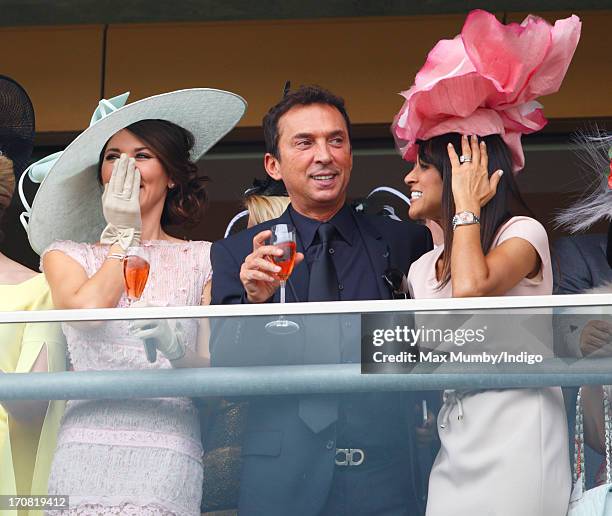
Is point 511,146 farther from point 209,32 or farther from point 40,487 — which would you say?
point 209,32

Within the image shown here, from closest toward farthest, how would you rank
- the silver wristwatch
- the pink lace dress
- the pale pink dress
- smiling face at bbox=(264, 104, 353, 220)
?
the pale pink dress → the pink lace dress → the silver wristwatch → smiling face at bbox=(264, 104, 353, 220)

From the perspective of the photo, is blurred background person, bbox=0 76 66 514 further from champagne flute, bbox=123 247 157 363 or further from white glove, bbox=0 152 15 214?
white glove, bbox=0 152 15 214

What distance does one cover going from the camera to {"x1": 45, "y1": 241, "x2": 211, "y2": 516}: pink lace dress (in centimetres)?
227

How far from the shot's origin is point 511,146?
2588 millimetres

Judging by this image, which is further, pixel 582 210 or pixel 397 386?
pixel 582 210

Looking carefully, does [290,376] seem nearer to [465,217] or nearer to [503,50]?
[465,217]

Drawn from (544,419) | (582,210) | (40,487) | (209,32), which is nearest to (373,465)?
(544,419)

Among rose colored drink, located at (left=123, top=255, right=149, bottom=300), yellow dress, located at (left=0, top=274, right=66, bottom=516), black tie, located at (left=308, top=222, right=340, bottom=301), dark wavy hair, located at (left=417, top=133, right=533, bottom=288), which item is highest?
dark wavy hair, located at (left=417, top=133, right=533, bottom=288)

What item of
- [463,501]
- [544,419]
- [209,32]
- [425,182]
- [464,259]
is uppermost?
[209,32]

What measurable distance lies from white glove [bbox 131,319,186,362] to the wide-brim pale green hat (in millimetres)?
667

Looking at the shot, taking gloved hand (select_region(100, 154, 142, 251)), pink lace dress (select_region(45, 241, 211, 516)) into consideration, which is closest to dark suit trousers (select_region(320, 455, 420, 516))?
pink lace dress (select_region(45, 241, 211, 516))

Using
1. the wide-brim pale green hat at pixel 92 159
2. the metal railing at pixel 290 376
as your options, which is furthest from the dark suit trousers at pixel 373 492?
the wide-brim pale green hat at pixel 92 159

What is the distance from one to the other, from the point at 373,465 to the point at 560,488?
317 mm

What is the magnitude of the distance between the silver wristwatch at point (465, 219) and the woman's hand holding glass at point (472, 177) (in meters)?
0.01
